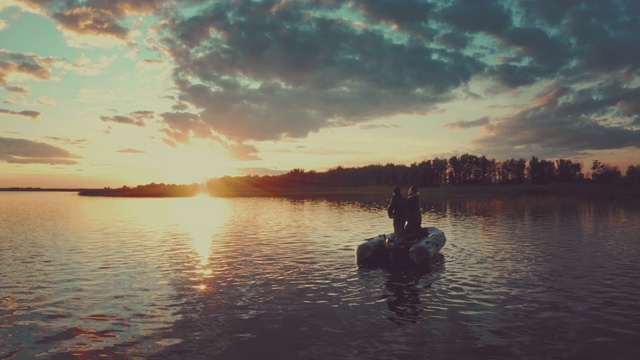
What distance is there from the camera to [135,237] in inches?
1361

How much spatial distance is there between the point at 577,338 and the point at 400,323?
4.38 m

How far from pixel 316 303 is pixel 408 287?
163 inches

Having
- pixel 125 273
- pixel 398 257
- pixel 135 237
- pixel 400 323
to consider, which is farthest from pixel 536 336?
pixel 135 237

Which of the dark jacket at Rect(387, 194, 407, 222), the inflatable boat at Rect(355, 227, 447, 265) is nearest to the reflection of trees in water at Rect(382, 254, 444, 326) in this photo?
the inflatable boat at Rect(355, 227, 447, 265)

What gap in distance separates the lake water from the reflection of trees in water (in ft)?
0.24

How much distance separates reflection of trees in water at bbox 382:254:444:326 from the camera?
13.1 meters

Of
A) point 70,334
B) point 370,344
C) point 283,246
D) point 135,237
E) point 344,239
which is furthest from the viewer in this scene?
point 135,237

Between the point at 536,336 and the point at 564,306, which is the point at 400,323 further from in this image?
the point at 564,306

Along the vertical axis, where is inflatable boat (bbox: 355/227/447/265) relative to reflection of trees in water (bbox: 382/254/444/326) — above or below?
above

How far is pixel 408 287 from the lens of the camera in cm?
1667

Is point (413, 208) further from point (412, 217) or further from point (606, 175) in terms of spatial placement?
point (606, 175)

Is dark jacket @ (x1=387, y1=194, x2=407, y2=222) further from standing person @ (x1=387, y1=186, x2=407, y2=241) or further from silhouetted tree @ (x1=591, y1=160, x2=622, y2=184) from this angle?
silhouetted tree @ (x1=591, y1=160, x2=622, y2=184)

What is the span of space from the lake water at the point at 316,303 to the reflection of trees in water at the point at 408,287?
72 mm

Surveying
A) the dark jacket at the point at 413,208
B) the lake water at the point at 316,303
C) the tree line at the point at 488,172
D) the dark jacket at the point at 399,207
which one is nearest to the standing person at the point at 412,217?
the dark jacket at the point at 413,208
